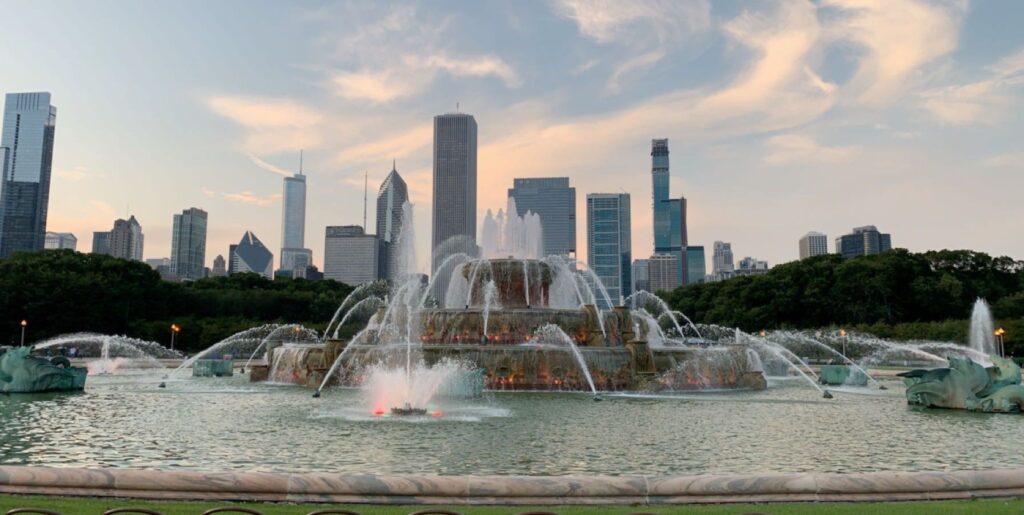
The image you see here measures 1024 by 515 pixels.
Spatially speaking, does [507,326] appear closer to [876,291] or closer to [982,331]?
[982,331]

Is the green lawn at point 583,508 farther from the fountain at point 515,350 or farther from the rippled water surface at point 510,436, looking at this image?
the fountain at point 515,350

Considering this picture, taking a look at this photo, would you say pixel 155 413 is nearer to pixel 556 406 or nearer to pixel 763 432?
pixel 556 406

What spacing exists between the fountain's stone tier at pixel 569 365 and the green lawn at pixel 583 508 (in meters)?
18.9

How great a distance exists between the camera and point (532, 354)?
90.6 feet

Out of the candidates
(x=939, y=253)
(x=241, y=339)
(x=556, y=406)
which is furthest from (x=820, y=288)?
(x=556, y=406)

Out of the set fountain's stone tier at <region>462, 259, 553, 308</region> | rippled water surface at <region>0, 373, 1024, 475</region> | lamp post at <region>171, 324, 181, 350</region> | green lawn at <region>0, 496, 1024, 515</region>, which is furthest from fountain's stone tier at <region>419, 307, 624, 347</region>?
lamp post at <region>171, 324, 181, 350</region>

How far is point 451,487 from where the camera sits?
8547 mm

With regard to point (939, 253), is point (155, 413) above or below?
below

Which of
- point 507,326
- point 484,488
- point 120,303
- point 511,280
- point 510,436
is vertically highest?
point 120,303

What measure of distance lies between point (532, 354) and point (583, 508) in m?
19.3

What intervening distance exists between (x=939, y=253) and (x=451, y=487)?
99540 mm

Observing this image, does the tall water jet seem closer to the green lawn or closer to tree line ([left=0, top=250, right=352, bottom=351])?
the green lawn

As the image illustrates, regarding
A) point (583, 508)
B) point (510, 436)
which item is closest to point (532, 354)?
point (510, 436)

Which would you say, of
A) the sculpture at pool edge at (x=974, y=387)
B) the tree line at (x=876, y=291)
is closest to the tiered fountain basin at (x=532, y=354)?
the sculpture at pool edge at (x=974, y=387)
